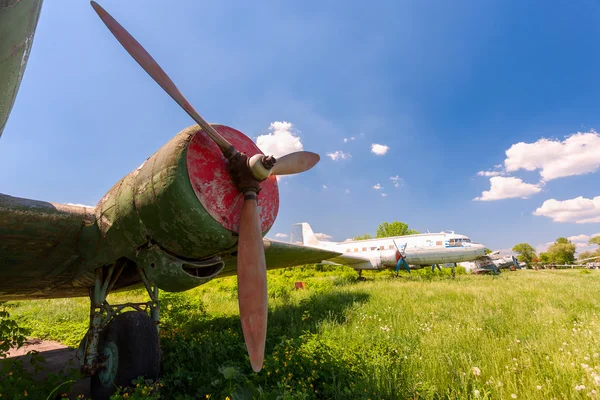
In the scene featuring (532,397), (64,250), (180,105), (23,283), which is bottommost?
(532,397)

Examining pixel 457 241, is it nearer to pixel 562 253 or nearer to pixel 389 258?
pixel 389 258

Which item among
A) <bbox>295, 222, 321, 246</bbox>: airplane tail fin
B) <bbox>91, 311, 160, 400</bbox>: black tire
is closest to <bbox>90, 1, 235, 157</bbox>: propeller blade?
<bbox>91, 311, 160, 400</bbox>: black tire

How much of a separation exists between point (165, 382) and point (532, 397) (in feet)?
14.5

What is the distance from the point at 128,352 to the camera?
364 cm

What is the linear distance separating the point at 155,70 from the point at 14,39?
201cm

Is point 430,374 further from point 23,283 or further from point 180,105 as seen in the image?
point 23,283

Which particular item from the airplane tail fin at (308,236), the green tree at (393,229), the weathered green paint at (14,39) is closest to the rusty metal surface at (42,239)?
the weathered green paint at (14,39)

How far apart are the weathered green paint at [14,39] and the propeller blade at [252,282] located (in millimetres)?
1937

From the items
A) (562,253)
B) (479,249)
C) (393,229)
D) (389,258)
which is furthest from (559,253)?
(389,258)

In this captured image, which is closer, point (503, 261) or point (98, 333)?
point (98, 333)

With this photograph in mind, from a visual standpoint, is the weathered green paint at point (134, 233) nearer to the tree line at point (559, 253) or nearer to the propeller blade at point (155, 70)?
the propeller blade at point (155, 70)

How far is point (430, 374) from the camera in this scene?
3.59 meters

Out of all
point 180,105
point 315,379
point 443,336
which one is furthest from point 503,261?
point 180,105

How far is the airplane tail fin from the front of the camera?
1316 inches
